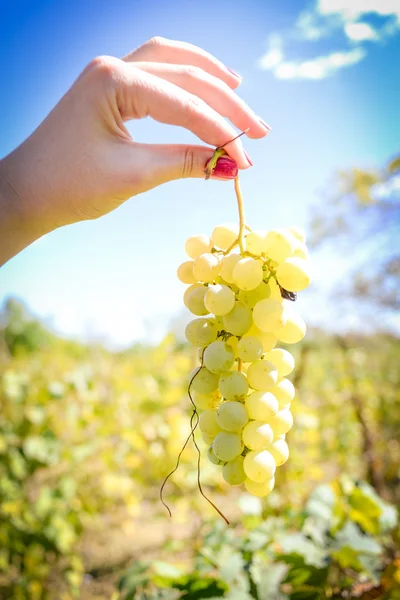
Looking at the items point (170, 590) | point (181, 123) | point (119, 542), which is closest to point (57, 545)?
point (119, 542)

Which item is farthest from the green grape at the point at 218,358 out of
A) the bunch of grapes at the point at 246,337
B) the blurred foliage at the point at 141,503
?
the blurred foliage at the point at 141,503

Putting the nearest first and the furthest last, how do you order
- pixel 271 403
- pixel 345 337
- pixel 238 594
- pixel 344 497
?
pixel 271 403
pixel 238 594
pixel 344 497
pixel 345 337

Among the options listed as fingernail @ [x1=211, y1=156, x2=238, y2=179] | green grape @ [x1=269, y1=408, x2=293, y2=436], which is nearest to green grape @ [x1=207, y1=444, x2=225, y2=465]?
green grape @ [x1=269, y1=408, x2=293, y2=436]

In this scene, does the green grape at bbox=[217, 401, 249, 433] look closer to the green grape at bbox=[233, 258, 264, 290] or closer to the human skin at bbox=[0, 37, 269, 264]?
the green grape at bbox=[233, 258, 264, 290]

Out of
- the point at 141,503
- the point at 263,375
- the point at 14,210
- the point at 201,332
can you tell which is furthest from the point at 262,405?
the point at 141,503

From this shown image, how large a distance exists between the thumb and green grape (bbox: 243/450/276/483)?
46 centimetres

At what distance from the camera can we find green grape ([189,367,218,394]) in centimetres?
70

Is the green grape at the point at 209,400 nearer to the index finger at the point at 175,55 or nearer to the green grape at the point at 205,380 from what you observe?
the green grape at the point at 205,380

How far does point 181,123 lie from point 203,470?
2.45 meters

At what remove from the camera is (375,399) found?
4.39 m

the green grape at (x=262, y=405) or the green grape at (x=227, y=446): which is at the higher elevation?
the green grape at (x=262, y=405)

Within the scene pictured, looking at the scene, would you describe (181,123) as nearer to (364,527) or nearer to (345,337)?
(364,527)

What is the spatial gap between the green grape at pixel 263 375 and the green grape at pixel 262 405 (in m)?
0.01

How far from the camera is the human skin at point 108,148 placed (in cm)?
68
